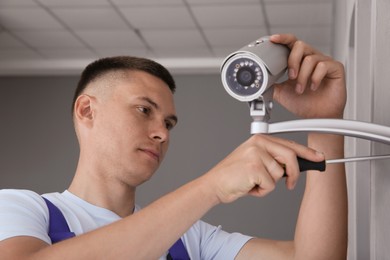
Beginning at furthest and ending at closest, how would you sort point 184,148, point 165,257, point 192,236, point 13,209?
point 184,148 → point 192,236 → point 165,257 → point 13,209

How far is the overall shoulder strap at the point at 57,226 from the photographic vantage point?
1.34 meters

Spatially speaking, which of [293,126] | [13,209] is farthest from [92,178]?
[293,126]

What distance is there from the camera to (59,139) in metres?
6.90

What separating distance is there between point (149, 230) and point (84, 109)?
74 centimetres

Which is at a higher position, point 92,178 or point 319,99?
point 319,99

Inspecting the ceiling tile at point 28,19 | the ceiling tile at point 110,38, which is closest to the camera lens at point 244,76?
the ceiling tile at point 28,19

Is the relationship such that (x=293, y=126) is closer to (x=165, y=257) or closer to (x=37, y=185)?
(x=165, y=257)

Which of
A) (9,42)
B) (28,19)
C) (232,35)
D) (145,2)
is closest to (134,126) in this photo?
(145,2)

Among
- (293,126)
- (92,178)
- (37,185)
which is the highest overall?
(293,126)

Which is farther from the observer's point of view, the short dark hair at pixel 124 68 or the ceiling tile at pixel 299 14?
the ceiling tile at pixel 299 14

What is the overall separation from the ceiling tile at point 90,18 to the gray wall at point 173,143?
4.53ft

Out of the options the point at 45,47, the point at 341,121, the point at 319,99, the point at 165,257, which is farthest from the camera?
the point at 45,47

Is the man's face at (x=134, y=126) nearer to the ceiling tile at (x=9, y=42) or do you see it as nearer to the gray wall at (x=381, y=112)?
the gray wall at (x=381, y=112)

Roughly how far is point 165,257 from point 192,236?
0.15 metres
